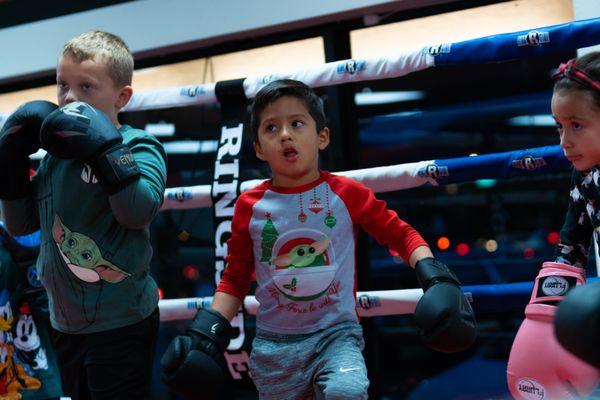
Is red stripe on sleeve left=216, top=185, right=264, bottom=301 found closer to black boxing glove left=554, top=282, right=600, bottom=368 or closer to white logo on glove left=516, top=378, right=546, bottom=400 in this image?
white logo on glove left=516, top=378, right=546, bottom=400

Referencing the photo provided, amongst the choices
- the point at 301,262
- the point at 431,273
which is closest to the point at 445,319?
the point at 431,273

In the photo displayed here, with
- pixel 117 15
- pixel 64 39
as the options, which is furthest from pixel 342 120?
pixel 64 39

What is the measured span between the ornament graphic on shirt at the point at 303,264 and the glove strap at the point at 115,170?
0.38m

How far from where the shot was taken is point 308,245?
1697 millimetres

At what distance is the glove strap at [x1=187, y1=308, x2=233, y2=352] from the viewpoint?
5.33 feet

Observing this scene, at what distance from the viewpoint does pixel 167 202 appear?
2518 millimetres

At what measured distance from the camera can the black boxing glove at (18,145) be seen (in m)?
1.80

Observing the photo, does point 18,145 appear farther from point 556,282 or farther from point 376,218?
point 556,282

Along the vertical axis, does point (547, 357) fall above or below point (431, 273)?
below

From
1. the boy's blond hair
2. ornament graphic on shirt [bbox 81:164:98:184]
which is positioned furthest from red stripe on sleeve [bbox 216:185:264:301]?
the boy's blond hair

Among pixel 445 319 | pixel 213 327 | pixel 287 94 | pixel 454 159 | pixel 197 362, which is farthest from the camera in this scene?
pixel 454 159

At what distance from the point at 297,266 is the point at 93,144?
534mm

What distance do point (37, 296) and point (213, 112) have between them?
1.20 m

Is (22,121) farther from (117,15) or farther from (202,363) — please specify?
(117,15)
